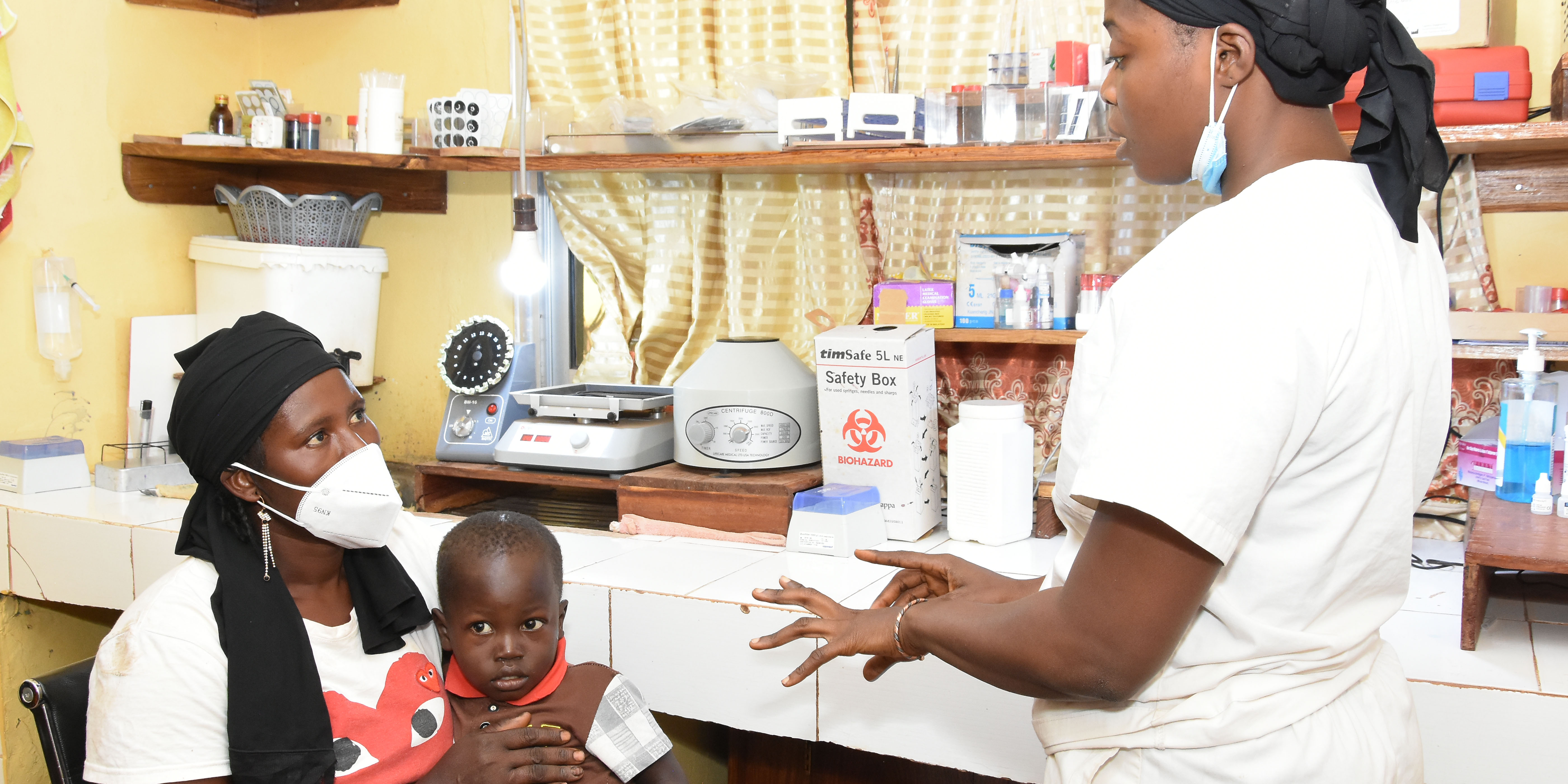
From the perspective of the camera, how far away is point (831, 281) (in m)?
2.66

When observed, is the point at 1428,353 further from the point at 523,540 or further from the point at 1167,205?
the point at 1167,205

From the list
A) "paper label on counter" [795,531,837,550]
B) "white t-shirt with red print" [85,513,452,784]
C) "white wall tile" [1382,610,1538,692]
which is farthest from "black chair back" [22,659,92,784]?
"white wall tile" [1382,610,1538,692]

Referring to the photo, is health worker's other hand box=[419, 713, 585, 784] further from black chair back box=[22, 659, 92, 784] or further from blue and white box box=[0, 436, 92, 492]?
blue and white box box=[0, 436, 92, 492]

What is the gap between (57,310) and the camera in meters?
2.76

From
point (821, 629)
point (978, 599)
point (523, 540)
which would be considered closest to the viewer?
point (821, 629)

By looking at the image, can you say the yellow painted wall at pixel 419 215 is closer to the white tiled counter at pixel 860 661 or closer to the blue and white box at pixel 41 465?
the blue and white box at pixel 41 465

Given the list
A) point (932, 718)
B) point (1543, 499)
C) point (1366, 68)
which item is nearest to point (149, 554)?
point (932, 718)

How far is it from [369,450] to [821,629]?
0.67 meters

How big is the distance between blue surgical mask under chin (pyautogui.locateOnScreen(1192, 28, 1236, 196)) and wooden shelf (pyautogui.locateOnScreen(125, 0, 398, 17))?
2682mm

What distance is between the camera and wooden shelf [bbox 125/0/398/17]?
3068 millimetres

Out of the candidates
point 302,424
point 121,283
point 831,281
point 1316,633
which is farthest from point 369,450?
point 121,283

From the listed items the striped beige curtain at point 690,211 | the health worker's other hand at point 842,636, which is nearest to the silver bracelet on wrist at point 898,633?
the health worker's other hand at point 842,636

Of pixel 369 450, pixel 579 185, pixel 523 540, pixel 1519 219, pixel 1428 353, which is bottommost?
pixel 523 540

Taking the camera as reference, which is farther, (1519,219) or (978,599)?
(1519,219)
